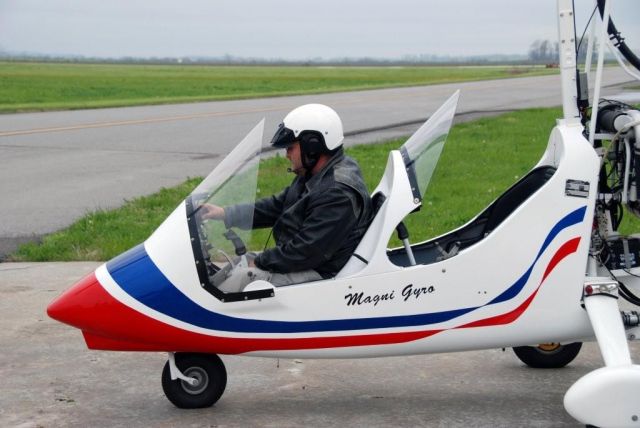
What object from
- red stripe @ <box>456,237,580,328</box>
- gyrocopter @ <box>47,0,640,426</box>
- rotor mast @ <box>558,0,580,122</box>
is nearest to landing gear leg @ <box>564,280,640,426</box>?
gyrocopter @ <box>47,0,640,426</box>

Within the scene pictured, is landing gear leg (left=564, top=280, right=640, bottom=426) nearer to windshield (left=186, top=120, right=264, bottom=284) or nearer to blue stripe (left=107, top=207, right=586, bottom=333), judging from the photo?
blue stripe (left=107, top=207, right=586, bottom=333)

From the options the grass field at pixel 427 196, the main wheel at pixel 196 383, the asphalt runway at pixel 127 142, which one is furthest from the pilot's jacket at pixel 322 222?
the grass field at pixel 427 196

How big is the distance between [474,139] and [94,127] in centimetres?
799

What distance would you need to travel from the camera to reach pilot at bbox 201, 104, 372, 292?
4.72 m

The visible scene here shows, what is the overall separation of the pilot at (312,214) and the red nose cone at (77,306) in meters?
0.62

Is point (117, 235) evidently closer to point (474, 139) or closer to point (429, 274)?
point (429, 274)

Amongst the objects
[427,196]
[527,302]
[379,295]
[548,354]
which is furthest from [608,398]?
[427,196]

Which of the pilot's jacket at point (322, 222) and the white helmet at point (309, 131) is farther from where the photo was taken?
the white helmet at point (309, 131)

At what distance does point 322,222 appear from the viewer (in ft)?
15.5

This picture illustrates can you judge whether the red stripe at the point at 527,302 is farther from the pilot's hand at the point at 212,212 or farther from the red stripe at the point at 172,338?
the pilot's hand at the point at 212,212

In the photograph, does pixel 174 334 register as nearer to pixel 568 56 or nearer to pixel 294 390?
pixel 294 390

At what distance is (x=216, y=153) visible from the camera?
1616 cm

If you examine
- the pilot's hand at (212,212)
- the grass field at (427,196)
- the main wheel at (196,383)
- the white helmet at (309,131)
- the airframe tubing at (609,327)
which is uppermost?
the white helmet at (309,131)

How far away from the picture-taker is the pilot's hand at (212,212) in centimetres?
480
